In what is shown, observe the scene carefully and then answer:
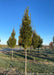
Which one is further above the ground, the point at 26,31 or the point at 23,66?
the point at 26,31

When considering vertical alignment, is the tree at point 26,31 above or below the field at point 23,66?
above

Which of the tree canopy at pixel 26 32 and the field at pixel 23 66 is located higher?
the tree canopy at pixel 26 32

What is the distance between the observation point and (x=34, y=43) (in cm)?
1597

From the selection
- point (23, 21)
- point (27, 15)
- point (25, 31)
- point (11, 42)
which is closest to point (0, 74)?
point (25, 31)

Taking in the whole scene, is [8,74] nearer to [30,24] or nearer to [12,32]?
[30,24]

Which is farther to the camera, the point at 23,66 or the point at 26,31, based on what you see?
the point at 23,66

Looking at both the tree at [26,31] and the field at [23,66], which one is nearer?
the tree at [26,31]

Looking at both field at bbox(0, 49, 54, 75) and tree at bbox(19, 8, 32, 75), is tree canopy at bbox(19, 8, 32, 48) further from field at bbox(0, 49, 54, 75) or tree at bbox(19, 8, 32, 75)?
field at bbox(0, 49, 54, 75)

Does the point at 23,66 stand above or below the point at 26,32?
below

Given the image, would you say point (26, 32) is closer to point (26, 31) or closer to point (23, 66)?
point (26, 31)

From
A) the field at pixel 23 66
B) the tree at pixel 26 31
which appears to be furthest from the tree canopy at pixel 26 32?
the field at pixel 23 66

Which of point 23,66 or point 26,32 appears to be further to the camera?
point 23,66

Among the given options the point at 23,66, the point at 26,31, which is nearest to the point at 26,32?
the point at 26,31

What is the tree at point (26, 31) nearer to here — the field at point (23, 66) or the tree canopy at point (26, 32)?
the tree canopy at point (26, 32)
